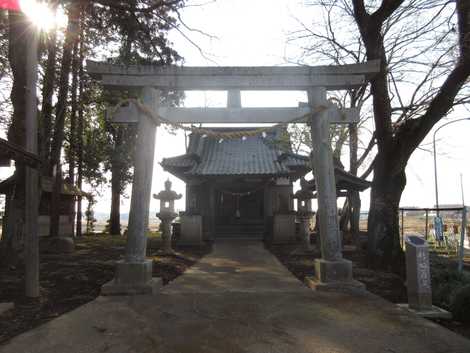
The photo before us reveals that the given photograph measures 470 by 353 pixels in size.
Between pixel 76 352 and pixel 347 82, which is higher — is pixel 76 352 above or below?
below

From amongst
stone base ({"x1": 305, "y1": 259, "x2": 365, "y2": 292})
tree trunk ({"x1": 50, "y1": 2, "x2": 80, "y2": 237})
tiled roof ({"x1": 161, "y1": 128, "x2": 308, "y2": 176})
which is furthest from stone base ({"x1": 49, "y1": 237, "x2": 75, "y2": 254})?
stone base ({"x1": 305, "y1": 259, "x2": 365, "y2": 292})

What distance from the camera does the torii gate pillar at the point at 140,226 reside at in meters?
5.56

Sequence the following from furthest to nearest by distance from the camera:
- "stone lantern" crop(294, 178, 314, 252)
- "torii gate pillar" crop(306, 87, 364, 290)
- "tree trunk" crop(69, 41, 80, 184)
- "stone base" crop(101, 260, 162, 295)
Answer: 1. "tree trunk" crop(69, 41, 80, 184)
2. "stone lantern" crop(294, 178, 314, 252)
3. "torii gate pillar" crop(306, 87, 364, 290)
4. "stone base" crop(101, 260, 162, 295)

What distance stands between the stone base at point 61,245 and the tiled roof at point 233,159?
6.30 metres

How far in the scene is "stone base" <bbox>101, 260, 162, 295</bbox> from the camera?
549cm

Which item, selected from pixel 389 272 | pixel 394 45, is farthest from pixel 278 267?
pixel 394 45

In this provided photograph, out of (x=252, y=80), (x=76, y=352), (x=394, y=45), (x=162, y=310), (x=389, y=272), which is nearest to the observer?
(x=76, y=352)

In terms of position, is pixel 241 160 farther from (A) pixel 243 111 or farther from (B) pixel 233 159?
(A) pixel 243 111

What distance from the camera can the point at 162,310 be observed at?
4.59m

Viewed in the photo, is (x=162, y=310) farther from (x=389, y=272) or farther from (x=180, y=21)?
(x=180, y=21)

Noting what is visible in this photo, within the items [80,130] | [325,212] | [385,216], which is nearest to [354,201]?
[385,216]

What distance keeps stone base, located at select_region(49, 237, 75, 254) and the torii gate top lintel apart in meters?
7.58

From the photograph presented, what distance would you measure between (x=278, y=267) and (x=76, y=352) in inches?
254

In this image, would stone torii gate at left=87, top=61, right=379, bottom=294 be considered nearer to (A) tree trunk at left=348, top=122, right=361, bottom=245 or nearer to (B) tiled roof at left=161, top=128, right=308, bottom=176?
(A) tree trunk at left=348, top=122, right=361, bottom=245
